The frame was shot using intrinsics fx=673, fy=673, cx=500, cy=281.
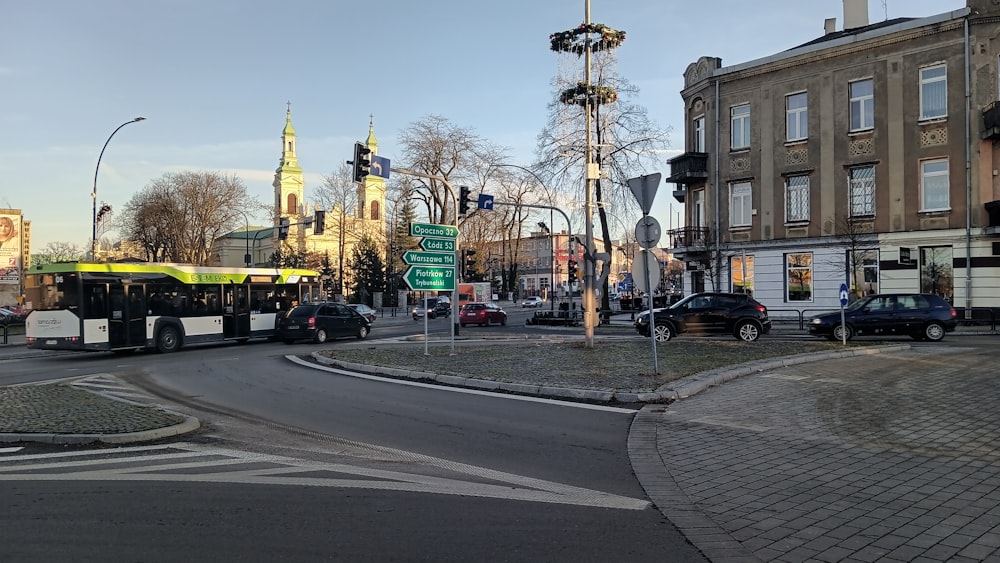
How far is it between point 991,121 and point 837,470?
86.4ft

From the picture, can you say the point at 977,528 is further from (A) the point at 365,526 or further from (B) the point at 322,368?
(B) the point at 322,368

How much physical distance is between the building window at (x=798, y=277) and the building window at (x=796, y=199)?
176 cm

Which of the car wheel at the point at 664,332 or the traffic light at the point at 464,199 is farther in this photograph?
the traffic light at the point at 464,199

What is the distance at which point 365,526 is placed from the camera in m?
4.73

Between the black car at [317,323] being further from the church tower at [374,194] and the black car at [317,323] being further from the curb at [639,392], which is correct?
the church tower at [374,194]

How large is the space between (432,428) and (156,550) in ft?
14.8

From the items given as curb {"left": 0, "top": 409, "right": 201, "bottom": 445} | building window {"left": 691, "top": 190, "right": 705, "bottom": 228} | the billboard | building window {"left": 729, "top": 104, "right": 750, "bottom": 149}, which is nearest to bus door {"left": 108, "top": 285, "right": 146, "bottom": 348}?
curb {"left": 0, "top": 409, "right": 201, "bottom": 445}

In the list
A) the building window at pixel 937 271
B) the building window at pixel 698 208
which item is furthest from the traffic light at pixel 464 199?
the building window at pixel 937 271

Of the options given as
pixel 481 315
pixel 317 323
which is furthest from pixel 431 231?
pixel 481 315

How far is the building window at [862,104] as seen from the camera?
95.7 feet

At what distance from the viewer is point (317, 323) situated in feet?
84.7

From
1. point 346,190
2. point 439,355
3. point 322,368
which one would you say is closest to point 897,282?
point 439,355

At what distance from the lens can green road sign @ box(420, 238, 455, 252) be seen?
716 inches

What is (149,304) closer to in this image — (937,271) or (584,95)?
(584,95)
